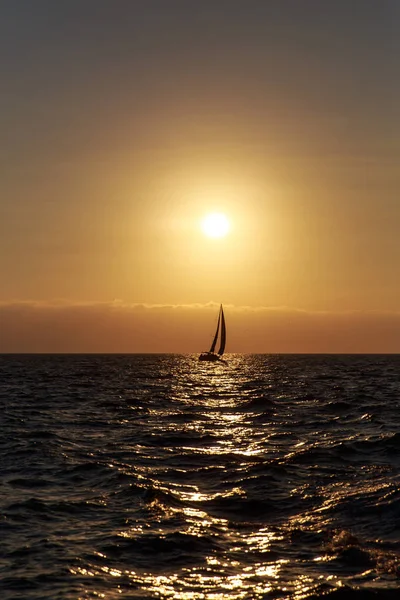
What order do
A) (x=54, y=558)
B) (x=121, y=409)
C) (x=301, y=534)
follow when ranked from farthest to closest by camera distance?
(x=121, y=409) < (x=301, y=534) < (x=54, y=558)

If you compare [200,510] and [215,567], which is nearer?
[215,567]

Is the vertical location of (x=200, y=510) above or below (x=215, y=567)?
above

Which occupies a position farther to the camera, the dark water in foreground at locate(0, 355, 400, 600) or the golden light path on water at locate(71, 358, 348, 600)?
the dark water in foreground at locate(0, 355, 400, 600)

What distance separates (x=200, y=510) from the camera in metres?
18.9

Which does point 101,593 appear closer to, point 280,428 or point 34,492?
point 34,492

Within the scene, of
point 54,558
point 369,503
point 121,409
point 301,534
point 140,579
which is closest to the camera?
point 140,579

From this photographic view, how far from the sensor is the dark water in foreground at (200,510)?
43.9 ft

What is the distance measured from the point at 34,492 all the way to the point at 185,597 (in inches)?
355

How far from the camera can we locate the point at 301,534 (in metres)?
16.5

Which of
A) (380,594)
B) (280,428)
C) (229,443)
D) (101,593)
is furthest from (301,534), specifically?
(280,428)

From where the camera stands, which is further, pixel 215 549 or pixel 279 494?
pixel 279 494

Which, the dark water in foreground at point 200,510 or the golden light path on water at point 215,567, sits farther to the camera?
the dark water in foreground at point 200,510

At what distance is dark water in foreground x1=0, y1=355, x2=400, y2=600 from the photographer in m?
13.4

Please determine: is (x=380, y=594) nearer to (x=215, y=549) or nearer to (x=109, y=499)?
(x=215, y=549)
